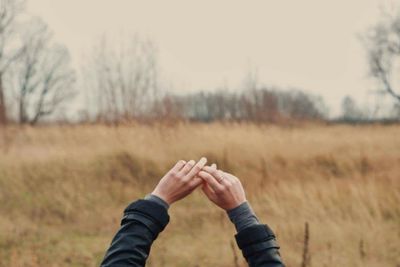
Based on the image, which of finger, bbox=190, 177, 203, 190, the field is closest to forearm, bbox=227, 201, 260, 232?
finger, bbox=190, 177, 203, 190

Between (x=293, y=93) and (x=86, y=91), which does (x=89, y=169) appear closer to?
(x=86, y=91)

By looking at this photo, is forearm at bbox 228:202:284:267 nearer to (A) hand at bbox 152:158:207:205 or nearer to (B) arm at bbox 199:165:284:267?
(B) arm at bbox 199:165:284:267

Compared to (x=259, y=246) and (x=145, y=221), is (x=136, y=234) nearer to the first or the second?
(x=145, y=221)

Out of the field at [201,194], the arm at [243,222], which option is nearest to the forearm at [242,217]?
the arm at [243,222]

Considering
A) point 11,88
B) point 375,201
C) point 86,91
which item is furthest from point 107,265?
point 11,88

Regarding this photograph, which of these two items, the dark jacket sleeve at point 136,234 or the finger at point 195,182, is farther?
the finger at point 195,182

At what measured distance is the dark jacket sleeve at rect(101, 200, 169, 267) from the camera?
1.31 meters

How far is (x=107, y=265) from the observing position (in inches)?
51.9

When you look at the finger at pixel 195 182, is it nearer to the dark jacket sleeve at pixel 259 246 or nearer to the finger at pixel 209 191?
the finger at pixel 209 191

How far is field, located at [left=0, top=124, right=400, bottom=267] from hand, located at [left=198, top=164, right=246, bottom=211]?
2073 millimetres

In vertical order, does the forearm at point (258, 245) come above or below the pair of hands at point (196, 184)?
below

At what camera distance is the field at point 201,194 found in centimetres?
496

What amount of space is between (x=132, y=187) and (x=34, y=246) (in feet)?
7.62

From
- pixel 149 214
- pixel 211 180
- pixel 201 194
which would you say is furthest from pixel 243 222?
pixel 201 194
